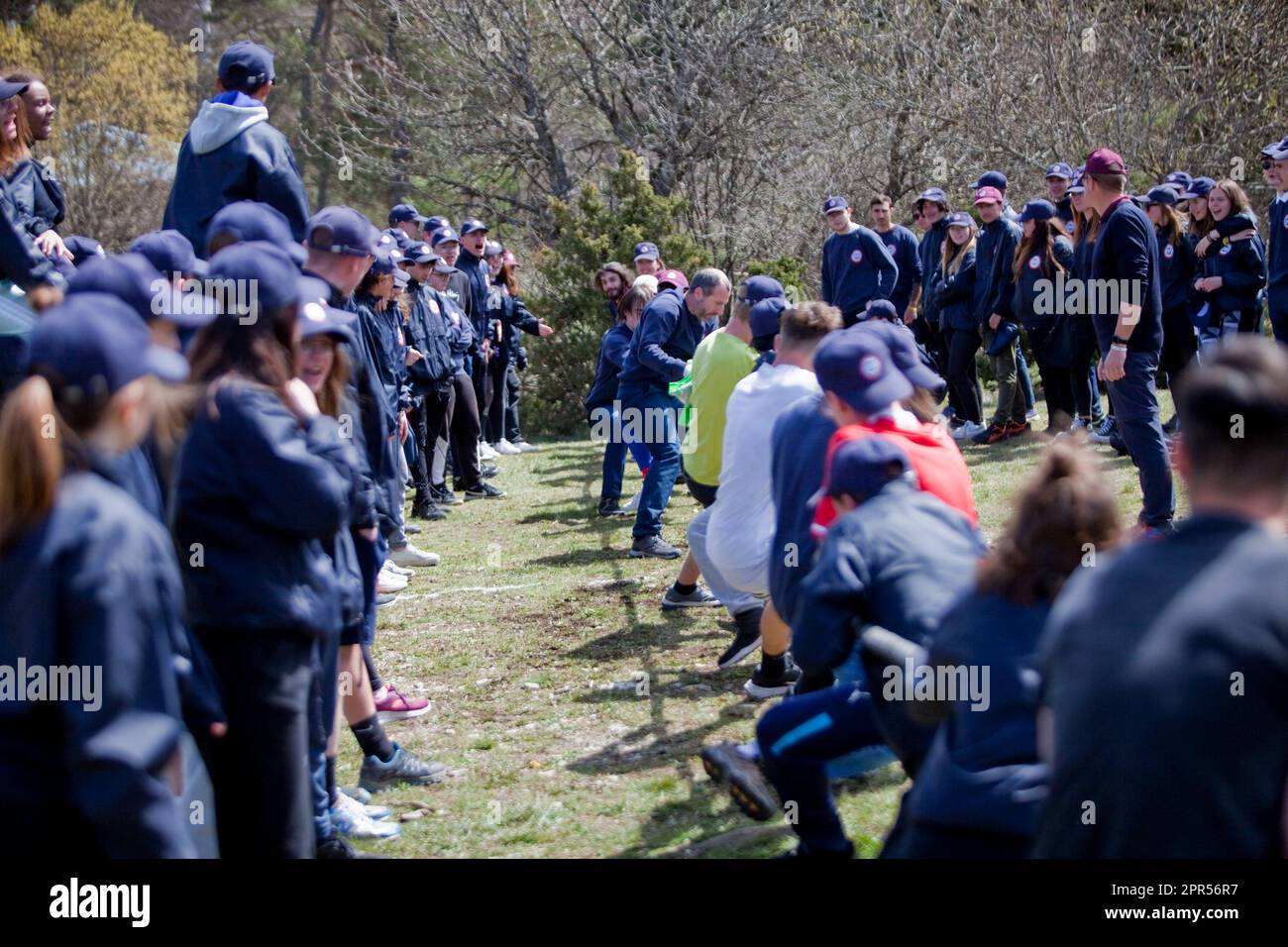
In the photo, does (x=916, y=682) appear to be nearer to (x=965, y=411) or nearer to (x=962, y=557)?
(x=962, y=557)

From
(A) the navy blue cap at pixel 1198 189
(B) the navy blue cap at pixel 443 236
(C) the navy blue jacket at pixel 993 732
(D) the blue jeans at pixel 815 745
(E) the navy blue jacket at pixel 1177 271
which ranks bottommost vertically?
(D) the blue jeans at pixel 815 745

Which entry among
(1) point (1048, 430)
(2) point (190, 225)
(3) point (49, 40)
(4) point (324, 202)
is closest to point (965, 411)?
(1) point (1048, 430)

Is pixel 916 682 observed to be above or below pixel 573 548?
above

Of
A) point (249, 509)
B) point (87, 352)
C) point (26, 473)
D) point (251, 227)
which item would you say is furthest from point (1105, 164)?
point (26, 473)

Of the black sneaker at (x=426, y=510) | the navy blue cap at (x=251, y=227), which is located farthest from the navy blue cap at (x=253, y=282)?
the black sneaker at (x=426, y=510)

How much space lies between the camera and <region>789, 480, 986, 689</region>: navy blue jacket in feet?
11.4

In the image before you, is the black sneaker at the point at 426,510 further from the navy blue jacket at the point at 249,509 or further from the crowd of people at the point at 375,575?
the navy blue jacket at the point at 249,509

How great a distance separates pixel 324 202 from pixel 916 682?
31.2m

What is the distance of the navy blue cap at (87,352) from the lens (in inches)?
106

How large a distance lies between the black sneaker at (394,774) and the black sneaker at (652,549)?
152 inches

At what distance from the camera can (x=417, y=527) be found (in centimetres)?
1066

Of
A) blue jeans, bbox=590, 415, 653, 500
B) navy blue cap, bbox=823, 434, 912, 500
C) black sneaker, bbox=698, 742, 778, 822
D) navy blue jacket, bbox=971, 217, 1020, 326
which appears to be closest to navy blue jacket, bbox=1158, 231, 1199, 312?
navy blue jacket, bbox=971, 217, 1020, 326

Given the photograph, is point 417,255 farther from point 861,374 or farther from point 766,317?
point 861,374

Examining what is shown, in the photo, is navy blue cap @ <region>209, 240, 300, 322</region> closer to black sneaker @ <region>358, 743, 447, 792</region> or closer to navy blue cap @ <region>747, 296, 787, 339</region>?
black sneaker @ <region>358, 743, 447, 792</region>
